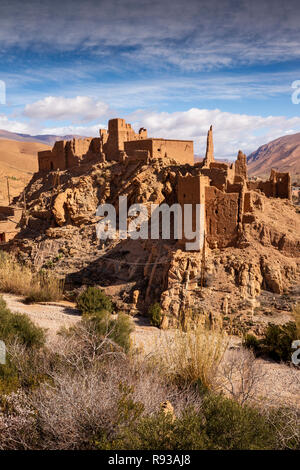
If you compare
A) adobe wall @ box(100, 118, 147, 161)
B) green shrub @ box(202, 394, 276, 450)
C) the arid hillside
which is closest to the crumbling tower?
adobe wall @ box(100, 118, 147, 161)

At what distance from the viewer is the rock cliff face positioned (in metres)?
14.7

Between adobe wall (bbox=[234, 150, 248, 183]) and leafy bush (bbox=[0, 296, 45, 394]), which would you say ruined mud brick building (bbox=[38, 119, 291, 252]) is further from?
leafy bush (bbox=[0, 296, 45, 394])

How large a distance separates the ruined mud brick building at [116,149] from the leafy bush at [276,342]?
44.4 ft

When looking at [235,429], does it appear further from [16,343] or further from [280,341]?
[280,341]

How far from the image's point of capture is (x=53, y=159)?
96.4 feet

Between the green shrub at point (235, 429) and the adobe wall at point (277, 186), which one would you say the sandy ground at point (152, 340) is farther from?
the adobe wall at point (277, 186)

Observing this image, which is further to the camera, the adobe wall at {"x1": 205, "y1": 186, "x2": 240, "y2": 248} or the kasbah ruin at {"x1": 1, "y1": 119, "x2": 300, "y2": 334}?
the adobe wall at {"x1": 205, "y1": 186, "x2": 240, "y2": 248}

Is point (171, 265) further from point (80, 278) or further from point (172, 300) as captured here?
point (80, 278)

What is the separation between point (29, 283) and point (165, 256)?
7.27 metres

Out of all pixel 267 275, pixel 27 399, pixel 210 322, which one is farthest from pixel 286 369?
pixel 27 399

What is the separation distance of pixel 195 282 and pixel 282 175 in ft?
30.3

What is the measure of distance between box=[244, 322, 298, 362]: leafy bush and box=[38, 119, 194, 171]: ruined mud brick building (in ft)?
44.4

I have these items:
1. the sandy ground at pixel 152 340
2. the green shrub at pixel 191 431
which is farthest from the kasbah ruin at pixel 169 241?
the green shrub at pixel 191 431
